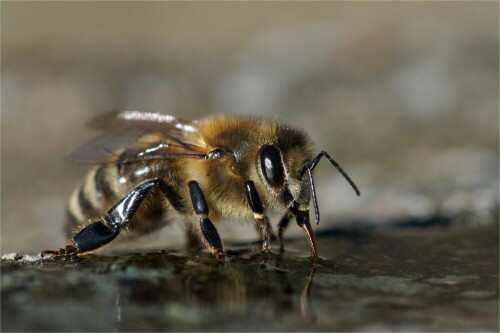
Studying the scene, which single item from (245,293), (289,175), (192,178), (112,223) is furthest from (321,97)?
(245,293)

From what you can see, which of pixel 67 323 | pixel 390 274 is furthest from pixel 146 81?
pixel 67 323

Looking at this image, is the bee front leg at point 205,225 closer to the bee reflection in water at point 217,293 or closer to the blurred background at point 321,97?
the bee reflection in water at point 217,293

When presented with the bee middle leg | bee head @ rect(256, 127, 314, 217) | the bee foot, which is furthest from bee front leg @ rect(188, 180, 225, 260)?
the bee foot

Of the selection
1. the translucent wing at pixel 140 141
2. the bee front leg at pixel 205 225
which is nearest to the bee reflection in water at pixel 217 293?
the bee front leg at pixel 205 225

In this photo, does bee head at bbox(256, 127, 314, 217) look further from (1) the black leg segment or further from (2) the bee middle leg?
(2) the bee middle leg

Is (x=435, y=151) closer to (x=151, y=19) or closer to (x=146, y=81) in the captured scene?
(x=146, y=81)
